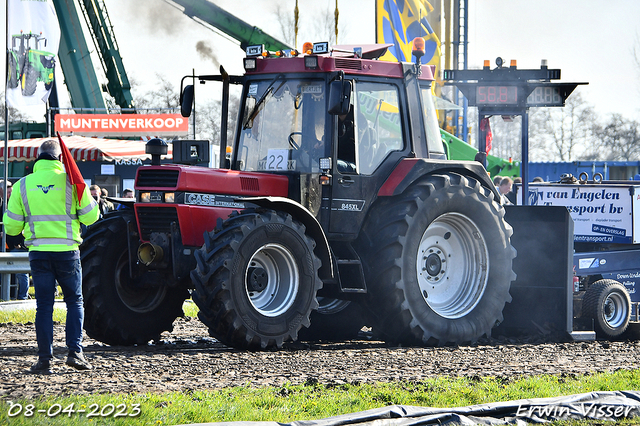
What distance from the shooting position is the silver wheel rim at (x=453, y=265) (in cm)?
923

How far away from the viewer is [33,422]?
482 centimetres

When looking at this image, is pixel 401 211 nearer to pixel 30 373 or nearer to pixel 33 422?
pixel 30 373

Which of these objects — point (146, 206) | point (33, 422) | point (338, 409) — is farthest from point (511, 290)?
point (33, 422)

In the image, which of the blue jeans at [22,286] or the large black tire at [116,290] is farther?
the blue jeans at [22,286]

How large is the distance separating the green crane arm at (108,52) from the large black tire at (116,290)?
21210mm

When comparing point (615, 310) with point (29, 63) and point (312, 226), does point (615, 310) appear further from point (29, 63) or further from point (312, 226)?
point (29, 63)

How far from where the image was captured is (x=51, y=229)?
7.10 meters

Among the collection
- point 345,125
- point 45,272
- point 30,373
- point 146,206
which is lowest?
point 30,373

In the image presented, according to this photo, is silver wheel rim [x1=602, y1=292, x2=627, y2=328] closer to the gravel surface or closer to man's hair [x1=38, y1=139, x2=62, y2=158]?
the gravel surface

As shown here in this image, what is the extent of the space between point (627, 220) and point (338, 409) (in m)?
7.62

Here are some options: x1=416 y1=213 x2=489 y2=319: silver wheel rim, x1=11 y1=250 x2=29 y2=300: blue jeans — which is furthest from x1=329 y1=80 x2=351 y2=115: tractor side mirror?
x1=11 y1=250 x2=29 y2=300: blue jeans

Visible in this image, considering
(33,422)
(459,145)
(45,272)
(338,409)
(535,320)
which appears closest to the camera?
(33,422)

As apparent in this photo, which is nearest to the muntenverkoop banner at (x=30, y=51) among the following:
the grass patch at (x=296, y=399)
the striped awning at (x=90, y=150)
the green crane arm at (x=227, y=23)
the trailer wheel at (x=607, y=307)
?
the green crane arm at (x=227, y=23)

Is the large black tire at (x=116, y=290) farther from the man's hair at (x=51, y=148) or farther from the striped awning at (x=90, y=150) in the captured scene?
the striped awning at (x=90, y=150)
